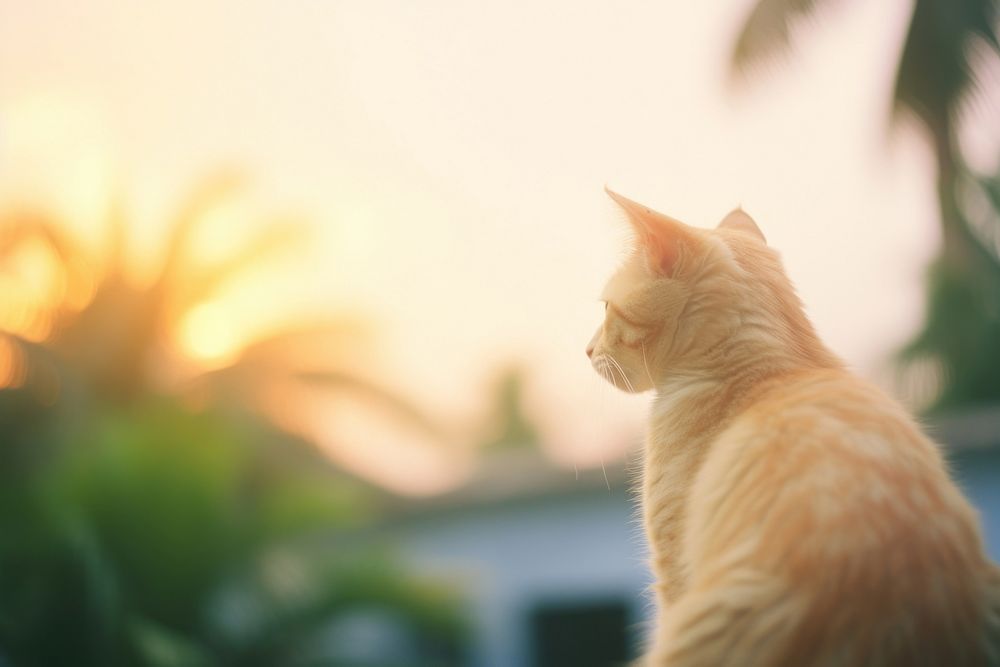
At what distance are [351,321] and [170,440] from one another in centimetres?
142

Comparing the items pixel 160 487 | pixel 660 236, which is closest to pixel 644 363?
pixel 660 236

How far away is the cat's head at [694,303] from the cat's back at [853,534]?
15 cm

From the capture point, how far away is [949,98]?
3.31m

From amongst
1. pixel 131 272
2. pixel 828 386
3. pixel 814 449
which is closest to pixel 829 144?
pixel 828 386

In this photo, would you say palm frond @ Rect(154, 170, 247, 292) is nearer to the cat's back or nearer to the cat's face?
the cat's face

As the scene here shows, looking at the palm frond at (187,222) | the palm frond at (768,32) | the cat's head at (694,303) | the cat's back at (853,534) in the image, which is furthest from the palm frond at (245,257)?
the cat's back at (853,534)

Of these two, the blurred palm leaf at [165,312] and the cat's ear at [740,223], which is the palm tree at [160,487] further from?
the cat's ear at [740,223]

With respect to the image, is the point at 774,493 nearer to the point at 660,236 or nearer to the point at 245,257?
the point at 660,236

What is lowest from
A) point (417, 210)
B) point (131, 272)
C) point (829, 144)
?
point (829, 144)

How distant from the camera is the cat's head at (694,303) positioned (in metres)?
0.97

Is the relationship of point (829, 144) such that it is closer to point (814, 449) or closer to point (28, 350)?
point (814, 449)

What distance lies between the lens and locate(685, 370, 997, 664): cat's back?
0.68 meters

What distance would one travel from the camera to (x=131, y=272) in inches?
179

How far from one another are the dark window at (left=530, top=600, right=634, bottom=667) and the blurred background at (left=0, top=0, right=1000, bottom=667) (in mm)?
15
